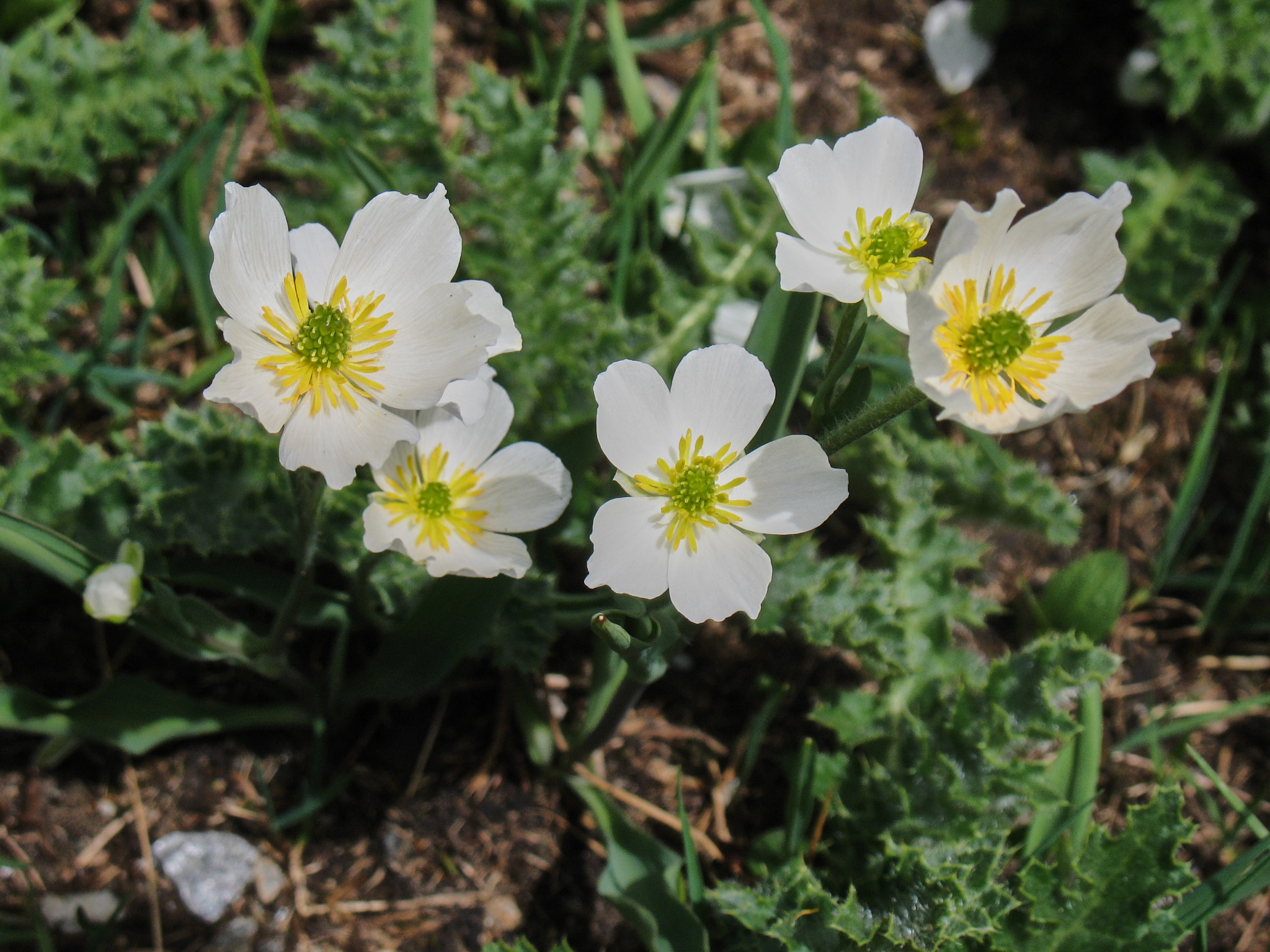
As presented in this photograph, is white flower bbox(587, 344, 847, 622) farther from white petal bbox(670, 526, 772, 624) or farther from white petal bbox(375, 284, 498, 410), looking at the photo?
white petal bbox(375, 284, 498, 410)

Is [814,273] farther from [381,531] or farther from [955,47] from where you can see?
[955,47]

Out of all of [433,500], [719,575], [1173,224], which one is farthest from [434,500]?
[1173,224]

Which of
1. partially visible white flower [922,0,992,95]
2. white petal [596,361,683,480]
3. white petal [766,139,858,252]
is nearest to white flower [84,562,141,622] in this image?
white petal [596,361,683,480]

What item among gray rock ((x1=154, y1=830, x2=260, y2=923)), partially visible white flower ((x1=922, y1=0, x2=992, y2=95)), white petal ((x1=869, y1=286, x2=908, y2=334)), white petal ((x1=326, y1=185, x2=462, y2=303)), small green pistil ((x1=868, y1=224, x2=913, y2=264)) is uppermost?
partially visible white flower ((x1=922, y1=0, x2=992, y2=95))

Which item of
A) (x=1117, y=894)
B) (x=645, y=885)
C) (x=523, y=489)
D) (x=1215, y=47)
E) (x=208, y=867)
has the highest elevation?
(x=1215, y=47)

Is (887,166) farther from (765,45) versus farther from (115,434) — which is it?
(765,45)

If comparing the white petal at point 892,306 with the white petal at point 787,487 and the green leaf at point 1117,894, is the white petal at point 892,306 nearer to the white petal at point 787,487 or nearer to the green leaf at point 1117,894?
the white petal at point 787,487
